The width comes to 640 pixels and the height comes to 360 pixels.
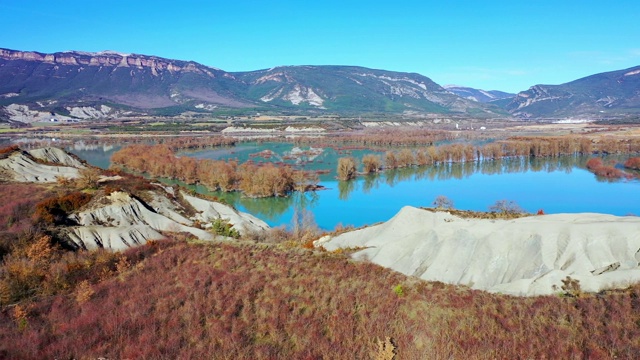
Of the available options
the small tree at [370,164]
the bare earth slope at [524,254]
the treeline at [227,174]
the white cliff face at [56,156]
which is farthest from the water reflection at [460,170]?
the white cliff face at [56,156]

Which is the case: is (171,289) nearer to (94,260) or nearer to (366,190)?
(94,260)

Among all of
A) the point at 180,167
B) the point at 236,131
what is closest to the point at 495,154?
the point at 180,167

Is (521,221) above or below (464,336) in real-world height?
above

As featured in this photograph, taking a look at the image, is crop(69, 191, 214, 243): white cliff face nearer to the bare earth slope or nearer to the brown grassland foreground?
the brown grassland foreground

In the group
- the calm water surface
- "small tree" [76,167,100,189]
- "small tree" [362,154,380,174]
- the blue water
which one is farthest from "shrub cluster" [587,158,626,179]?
"small tree" [76,167,100,189]

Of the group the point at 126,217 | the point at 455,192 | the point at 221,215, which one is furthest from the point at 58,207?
the point at 455,192
